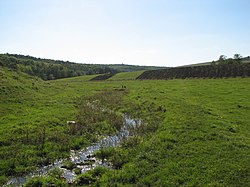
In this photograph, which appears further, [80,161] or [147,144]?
[147,144]

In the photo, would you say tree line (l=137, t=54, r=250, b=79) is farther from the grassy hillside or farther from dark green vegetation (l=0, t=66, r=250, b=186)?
the grassy hillside

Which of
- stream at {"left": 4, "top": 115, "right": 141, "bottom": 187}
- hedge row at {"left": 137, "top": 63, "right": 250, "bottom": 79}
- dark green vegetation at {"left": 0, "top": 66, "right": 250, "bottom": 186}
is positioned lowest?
stream at {"left": 4, "top": 115, "right": 141, "bottom": 187}

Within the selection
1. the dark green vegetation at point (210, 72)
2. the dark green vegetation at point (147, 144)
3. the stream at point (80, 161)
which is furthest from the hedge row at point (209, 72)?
the stream at point (80, 161)

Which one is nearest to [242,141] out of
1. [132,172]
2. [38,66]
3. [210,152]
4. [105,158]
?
[210,152]

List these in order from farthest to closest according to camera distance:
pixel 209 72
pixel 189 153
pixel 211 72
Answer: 1. pixel 209 72
2. pixel 211 72
3. pixel 189 153

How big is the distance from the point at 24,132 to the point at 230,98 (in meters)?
27.5

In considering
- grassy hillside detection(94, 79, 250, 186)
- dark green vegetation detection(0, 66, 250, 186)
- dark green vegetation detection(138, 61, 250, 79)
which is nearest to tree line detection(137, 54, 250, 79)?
dark green vegetation detection(138, 61, 250, 79)

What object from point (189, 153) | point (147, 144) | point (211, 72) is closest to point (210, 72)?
point (211, 72)

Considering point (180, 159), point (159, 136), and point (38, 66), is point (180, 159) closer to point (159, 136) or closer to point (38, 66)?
point (159, 136)

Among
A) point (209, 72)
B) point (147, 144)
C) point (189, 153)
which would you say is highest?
point (209, 72)

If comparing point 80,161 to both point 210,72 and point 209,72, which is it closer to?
point 210,72

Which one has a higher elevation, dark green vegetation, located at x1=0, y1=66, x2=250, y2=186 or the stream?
dark green vegetation, located at x1=0, y1=66, x2=250, y2=186

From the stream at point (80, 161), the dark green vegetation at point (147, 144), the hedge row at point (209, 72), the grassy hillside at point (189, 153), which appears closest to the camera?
the grassy hillside at point (189, 153)

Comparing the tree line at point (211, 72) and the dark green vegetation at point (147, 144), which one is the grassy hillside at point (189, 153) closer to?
the dark green vegetation at point (147, 144)
